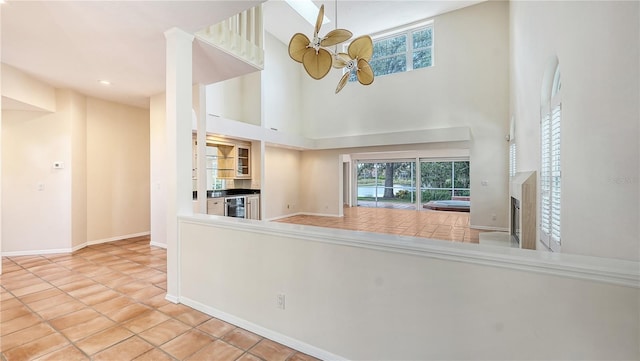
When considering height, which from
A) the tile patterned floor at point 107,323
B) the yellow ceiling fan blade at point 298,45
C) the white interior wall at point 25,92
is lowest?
the tile patterned floor at point 107,323

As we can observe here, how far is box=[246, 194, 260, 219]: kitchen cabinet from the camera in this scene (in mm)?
6867

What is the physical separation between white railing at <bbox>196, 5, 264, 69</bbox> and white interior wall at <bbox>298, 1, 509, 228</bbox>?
198 inches

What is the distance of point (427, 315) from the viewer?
5.16 ft

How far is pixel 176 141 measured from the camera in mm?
2770

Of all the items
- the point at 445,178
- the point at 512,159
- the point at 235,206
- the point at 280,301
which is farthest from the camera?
the point at 445,178

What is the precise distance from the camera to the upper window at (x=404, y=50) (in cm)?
780

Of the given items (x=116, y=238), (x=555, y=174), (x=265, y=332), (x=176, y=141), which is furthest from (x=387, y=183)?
(x=265, y=332)

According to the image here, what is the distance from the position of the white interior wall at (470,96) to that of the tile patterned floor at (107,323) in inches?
260

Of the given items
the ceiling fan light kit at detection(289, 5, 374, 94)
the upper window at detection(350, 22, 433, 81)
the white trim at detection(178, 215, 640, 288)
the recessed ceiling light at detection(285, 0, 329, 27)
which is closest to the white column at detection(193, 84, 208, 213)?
the ceiling fan light kit at detection(289, 5, 374, 94)

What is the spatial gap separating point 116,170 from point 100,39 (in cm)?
333

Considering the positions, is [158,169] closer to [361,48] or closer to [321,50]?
[321,50]

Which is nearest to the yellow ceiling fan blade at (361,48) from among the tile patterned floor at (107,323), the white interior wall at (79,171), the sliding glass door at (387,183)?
the tile patterned floor at (107,323)

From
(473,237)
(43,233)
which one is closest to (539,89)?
(473,237)

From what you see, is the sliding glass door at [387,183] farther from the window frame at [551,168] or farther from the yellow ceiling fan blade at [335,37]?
the yellow ceiling fan blade at [335,37]
